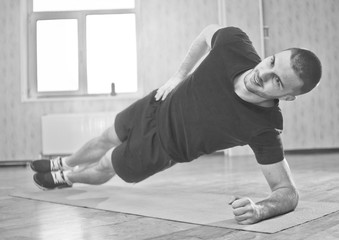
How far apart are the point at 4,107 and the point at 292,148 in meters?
3.63

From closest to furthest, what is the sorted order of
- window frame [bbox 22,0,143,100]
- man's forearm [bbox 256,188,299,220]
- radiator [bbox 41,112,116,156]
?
man's forearm [bbox 256,188,299,220] < radiator [bbox 41,112,116,156] < window frame [bbox 22,0,143,100]

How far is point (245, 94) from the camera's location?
1519 mm

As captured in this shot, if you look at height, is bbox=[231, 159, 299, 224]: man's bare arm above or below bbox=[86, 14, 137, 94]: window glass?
below

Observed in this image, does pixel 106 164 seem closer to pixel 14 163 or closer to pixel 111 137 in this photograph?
pixel 111 137

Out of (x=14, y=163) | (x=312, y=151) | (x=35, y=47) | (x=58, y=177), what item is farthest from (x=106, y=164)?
(x=312, y=151)

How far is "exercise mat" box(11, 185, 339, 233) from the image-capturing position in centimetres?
145

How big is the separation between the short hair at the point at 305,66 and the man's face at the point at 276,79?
13mm

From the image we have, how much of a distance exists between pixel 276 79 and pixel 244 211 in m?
0.44

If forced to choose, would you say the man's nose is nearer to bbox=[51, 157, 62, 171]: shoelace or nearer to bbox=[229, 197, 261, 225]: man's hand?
bbox=[229, 197, 261, 225]: man's hand

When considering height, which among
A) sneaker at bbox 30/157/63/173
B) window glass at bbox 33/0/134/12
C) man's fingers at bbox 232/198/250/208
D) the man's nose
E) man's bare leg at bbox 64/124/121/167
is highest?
window glass at bbox 33/0/134/12

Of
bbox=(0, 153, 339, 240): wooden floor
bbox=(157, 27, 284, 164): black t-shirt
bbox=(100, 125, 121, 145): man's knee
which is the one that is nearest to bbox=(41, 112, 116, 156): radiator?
bbox=(0, 153, 339, 240): wooden floor

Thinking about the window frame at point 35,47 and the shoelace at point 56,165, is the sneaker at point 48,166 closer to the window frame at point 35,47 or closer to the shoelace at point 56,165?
the shoelace at point 56,165

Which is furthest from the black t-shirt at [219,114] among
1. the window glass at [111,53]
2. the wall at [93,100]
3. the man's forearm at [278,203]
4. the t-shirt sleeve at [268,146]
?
the window glass at [111,53]

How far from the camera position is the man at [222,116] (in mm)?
1389
